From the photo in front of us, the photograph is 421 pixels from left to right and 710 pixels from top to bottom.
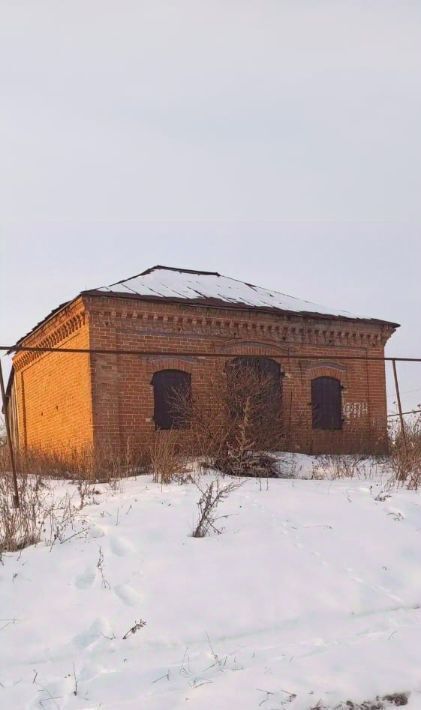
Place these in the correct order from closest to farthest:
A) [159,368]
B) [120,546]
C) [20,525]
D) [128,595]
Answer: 1. [128,595]
2. [120,546]
3. [20,525]
4. [159,368]

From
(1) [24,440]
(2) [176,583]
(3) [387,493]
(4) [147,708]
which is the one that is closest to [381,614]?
(2) [176,583]

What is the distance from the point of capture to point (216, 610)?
4.91m

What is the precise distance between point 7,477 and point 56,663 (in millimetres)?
4220

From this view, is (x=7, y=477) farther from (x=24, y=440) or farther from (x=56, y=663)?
(x=24, y=440)

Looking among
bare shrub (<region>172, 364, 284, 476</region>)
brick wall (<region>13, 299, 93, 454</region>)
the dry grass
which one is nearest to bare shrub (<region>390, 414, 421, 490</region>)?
bare shrub (<region>172, 364, 284, 476</region>)

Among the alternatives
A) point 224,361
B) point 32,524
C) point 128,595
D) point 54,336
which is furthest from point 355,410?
point 128,595

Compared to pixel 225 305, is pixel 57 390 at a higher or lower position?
lower

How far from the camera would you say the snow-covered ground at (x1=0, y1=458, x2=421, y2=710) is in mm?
3875

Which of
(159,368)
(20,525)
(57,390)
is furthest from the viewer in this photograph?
(57,390)

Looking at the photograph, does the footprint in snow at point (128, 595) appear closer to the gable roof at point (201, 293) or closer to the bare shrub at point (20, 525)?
the bare shrub at point (20, 525)

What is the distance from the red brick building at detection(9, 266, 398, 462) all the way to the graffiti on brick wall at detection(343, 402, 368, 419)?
3cm

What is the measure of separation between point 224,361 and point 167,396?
1.45m

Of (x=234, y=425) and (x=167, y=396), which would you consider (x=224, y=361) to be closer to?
(x=167, y=396)

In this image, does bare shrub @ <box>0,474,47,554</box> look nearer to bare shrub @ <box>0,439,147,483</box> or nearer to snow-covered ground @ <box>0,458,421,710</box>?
snow-covered ground @ <box>0,458,421,710</box>
